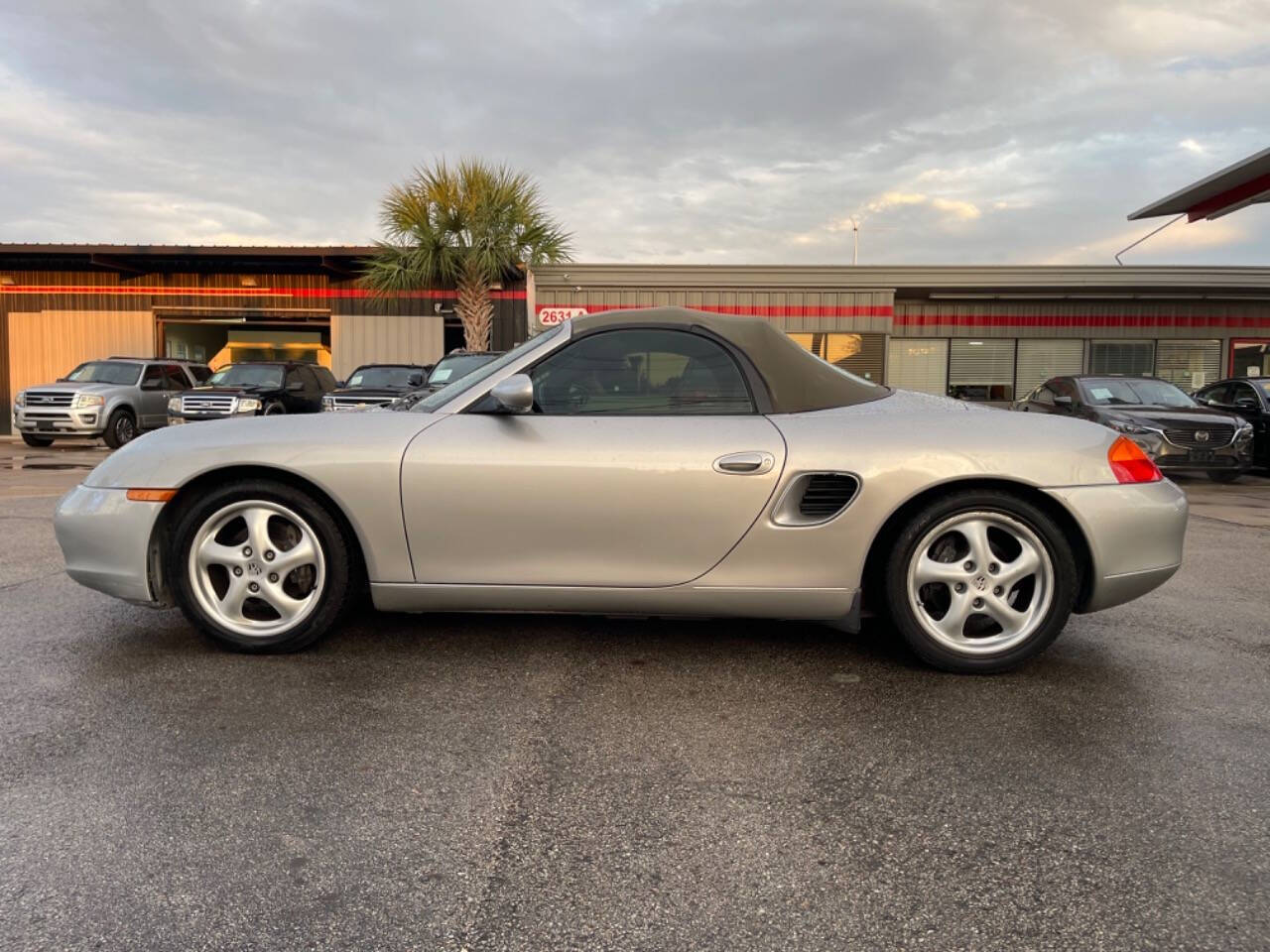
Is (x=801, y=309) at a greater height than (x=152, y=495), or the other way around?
(x=801, y=309)

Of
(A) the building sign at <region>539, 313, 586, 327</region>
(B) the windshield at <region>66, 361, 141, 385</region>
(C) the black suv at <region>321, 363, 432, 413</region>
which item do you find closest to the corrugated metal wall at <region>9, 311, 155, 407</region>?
(B) the windshield at <region>66, 361, 141, 385</region>

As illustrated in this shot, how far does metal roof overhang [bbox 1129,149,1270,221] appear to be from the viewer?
38.1 ft

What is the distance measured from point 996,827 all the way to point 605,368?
2.10 meters

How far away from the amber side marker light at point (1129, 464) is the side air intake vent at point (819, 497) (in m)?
1.03

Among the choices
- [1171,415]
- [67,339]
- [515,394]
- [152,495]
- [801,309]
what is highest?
[801,309]

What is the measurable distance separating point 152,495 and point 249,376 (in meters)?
13.7

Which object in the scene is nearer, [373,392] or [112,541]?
[112,541]

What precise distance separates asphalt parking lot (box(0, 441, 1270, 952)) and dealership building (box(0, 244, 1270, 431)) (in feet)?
51.2

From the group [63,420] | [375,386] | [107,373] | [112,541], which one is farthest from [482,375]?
[107,373]

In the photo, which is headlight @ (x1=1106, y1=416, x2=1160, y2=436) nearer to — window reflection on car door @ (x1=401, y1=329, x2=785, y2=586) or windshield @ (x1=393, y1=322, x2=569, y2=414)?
window reflection on car door @ (x1=401, y1=329, x2=785, y2=586)

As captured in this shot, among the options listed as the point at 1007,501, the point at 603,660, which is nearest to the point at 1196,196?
the point at 1007,501

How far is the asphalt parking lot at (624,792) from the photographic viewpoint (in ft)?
6.12

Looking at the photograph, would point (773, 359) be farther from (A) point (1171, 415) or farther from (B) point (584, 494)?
(A) point (1171, 415)

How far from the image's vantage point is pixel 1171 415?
11.4 meters
